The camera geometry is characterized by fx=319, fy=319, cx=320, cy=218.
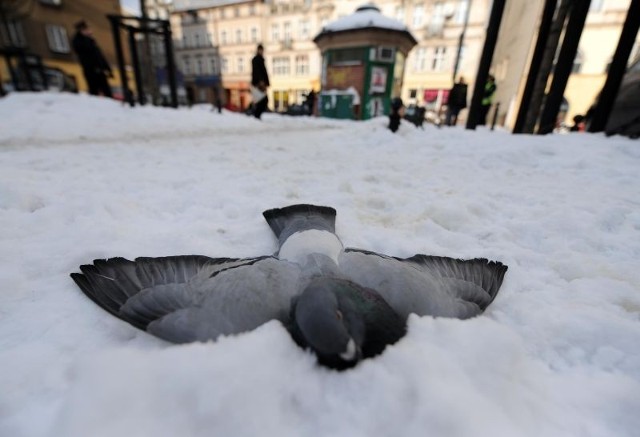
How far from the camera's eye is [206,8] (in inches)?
1270

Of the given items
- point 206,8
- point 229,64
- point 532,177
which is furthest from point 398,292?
point 206,8

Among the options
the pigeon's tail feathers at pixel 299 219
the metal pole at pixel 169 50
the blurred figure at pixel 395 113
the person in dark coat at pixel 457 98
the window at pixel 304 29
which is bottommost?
the pigeon's tail feathers at pixel 299 219

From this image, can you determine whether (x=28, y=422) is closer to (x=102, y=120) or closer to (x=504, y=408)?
(x=504, y=408)

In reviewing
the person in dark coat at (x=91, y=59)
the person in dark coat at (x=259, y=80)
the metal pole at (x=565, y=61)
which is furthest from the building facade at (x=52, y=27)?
the metal pole at (x=565, y=61)

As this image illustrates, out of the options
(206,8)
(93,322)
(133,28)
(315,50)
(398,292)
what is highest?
(206,8)

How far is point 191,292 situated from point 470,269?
1432 mm

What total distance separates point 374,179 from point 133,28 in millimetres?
8759

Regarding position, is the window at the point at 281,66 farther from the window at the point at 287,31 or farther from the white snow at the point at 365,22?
the white snow at the point at 365,22

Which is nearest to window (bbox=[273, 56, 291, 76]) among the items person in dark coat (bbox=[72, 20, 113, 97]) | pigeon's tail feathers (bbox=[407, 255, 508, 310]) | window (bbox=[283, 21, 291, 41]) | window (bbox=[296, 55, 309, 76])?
window (bbox=[296, 55, 309, 76])

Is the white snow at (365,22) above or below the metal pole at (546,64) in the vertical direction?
above

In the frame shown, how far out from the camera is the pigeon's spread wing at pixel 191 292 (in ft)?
4.01

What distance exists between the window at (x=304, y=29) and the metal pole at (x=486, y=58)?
25.2 m

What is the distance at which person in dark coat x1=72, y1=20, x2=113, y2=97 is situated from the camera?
7.82 metres

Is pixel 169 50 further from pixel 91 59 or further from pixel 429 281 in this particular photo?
pixel 429 281
